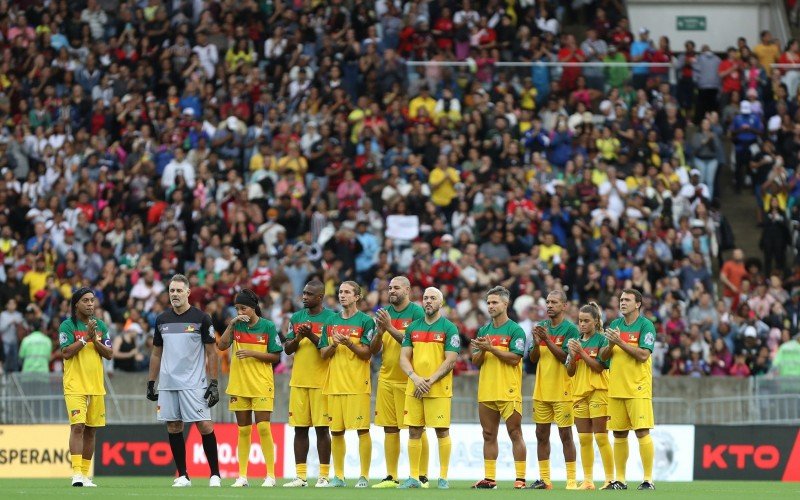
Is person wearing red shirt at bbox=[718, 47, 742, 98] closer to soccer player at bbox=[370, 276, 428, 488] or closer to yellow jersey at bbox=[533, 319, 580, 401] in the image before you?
yellow jersey at bbox=[533, 319, 580, 401]

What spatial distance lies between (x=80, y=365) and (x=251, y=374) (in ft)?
7.02

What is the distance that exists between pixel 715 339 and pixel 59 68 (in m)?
15.3

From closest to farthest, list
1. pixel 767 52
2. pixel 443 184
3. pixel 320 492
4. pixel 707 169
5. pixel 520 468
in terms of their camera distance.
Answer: pixel 320 492, pixel 520 468, pixel 443 184, pixel 707 169, pixel 767 52

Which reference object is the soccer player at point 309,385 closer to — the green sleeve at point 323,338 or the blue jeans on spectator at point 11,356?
the green sleeve at point 323,338

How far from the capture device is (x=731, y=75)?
3547 centimetres

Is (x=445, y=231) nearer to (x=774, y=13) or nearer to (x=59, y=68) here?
(x=59, y=68)

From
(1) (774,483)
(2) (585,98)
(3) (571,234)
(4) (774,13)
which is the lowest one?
(1) (774,483)

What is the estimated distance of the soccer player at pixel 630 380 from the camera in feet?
65.8

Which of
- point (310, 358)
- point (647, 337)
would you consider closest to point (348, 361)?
point (310, 358)

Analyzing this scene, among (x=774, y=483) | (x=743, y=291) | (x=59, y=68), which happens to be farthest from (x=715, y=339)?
(x=59, y=68)

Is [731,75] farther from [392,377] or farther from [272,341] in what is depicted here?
[272,341]

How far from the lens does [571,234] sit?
31.5m

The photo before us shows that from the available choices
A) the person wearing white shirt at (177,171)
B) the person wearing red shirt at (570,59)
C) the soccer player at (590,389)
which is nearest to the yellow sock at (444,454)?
the soccer player at (590,389)

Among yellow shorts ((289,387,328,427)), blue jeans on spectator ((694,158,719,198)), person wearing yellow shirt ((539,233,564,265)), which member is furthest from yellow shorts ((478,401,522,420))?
blue jeans on spectator ((694,158,719,198))
